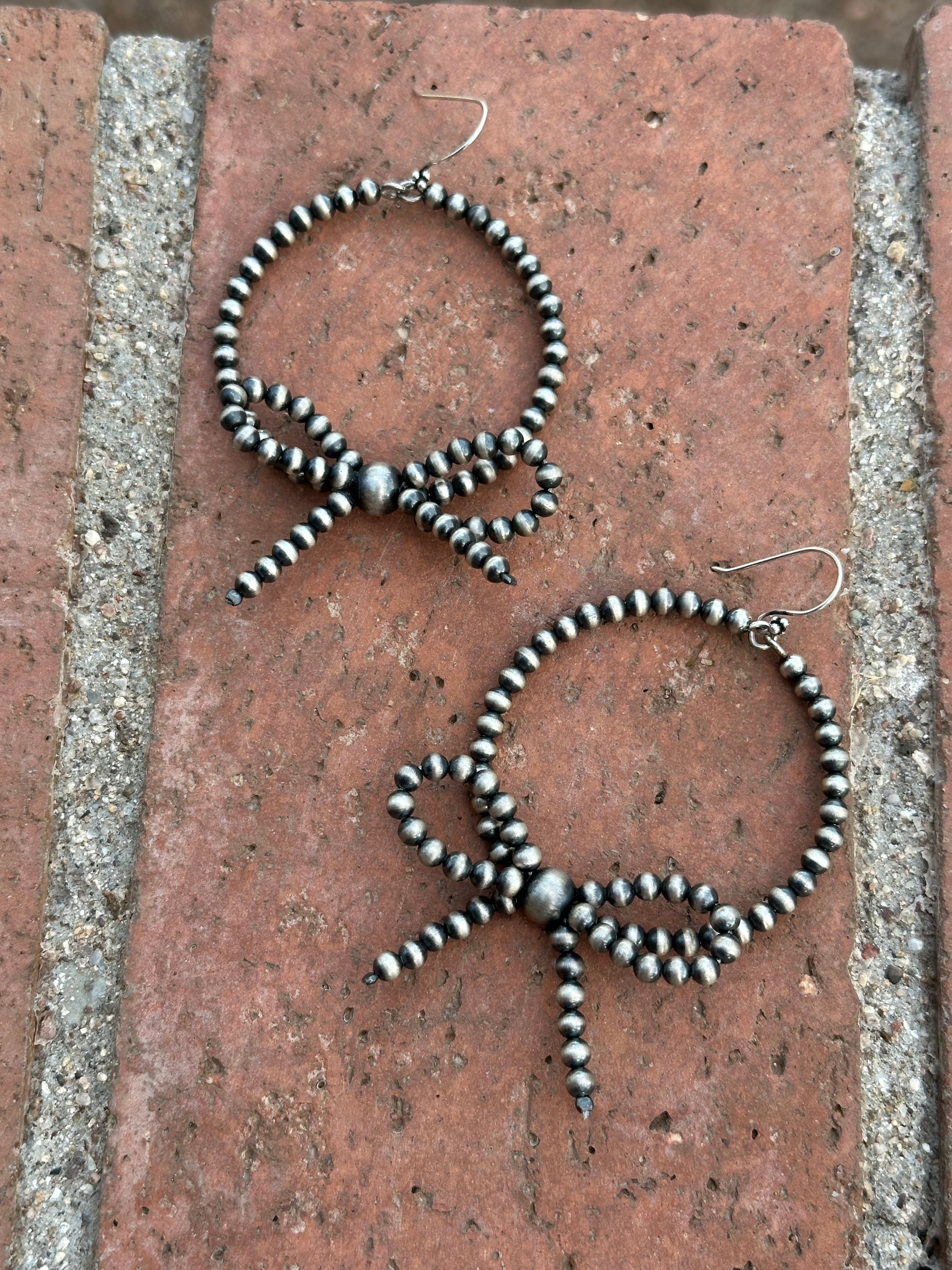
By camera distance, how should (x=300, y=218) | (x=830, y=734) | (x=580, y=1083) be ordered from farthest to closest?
(x=300, y=218) < (x=830, y=734) < (x=580, y=1083)

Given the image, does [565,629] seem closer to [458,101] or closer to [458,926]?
[458,926]

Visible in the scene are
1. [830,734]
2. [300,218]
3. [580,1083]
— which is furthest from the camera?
[300,218]

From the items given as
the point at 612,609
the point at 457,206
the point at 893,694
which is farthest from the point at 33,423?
the point at 893,694

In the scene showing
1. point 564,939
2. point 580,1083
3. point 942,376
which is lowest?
point 580,1083

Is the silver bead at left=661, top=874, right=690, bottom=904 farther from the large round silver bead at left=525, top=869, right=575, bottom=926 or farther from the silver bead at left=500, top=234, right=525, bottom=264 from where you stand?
the silver bead at left=500, top=234, right=525, bottom=264

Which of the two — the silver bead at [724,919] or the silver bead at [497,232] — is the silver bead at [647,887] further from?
the silver bead at [497,232]

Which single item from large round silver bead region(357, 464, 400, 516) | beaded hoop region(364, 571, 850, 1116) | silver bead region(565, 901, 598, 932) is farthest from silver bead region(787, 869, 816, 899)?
large round silver bead region(357, 464, 400, 516)
